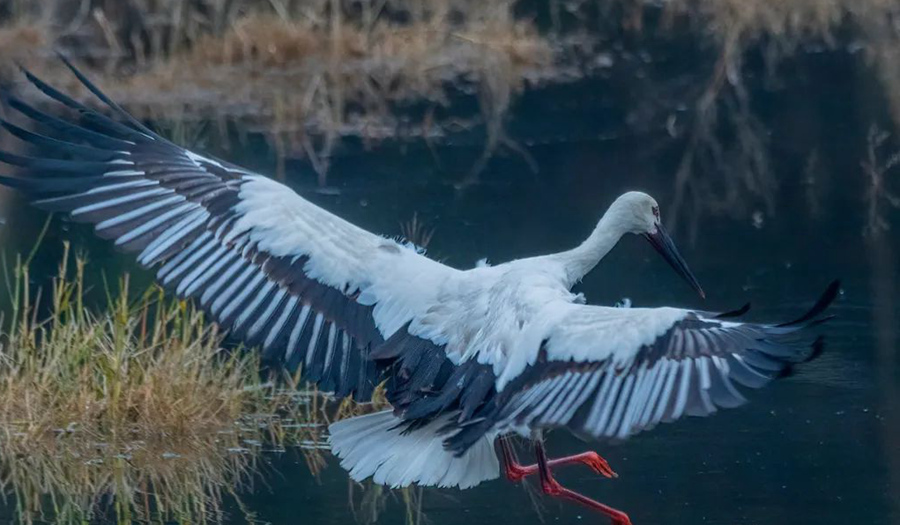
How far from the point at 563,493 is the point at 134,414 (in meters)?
2.13

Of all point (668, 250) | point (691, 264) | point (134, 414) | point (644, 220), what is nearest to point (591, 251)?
point (644, 220)

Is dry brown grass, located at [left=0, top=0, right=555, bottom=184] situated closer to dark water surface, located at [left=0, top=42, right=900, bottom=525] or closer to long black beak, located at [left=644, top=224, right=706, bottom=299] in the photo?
dark water surface, located at [left=0, top=42, right=900, bottom=525]

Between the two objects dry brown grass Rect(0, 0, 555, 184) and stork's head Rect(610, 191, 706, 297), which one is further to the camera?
dry brown grass Rect(0, 0, 555, 184)

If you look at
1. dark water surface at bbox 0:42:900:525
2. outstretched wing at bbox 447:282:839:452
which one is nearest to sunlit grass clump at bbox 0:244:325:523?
dark water surface at bbox 0:42:900:525

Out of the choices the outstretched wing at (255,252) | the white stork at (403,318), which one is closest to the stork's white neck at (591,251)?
the white stork at (403,318)

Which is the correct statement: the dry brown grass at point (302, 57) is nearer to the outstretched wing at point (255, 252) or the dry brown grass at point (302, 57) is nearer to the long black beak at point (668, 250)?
the long black beak at point (668, 250)

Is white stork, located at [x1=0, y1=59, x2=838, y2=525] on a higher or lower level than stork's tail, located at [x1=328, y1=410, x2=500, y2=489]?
higher

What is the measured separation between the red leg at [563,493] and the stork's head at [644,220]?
3.91 feet

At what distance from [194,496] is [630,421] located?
226cm

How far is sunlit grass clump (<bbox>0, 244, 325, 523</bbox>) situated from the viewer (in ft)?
24.0

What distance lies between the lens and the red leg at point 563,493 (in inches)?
247

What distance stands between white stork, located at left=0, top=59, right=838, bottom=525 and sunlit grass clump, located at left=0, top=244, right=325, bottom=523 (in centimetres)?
83

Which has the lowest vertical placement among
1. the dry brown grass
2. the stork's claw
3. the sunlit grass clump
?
the sunlit grass clump

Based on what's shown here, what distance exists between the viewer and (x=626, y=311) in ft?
18.8
